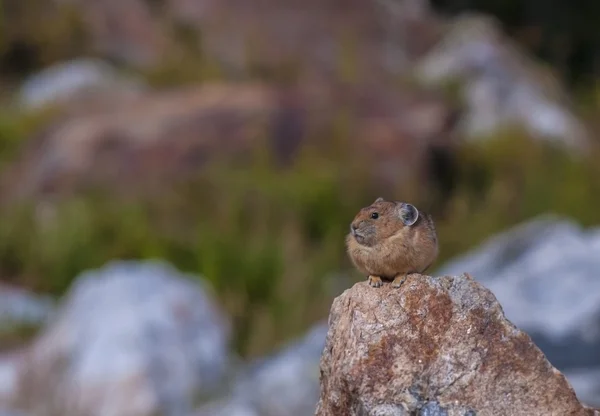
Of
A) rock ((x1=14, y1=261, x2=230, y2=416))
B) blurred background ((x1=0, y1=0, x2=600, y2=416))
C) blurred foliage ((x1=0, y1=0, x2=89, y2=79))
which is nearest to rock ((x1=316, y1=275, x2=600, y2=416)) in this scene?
blurred background ((x1=0, y1=0, x2=600, y2=416))

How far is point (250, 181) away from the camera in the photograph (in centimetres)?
1158

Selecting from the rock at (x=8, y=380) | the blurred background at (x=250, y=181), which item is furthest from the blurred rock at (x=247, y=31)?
the rock at (x=8, y=380)

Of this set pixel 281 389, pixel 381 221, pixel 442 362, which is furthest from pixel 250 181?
pixel 442 362

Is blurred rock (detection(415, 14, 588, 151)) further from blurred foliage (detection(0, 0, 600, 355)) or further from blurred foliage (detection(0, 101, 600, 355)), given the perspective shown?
blurred foliage (detection(0, 101, 600, 355))

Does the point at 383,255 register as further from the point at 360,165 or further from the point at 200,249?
the point at 360,165

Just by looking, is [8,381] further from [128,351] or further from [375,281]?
[375,281]

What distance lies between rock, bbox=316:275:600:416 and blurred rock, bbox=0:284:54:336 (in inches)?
252

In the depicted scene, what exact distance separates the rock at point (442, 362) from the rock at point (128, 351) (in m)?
4.34

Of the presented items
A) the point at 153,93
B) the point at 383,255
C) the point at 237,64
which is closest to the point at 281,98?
the point at 153,93

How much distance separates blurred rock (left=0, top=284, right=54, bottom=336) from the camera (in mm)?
Result: 8914

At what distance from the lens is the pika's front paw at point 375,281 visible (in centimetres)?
334

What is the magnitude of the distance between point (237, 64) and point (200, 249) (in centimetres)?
840

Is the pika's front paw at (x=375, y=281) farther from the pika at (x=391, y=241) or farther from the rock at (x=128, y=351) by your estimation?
the rock at (x=128, y=351)

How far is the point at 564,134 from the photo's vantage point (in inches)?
639
